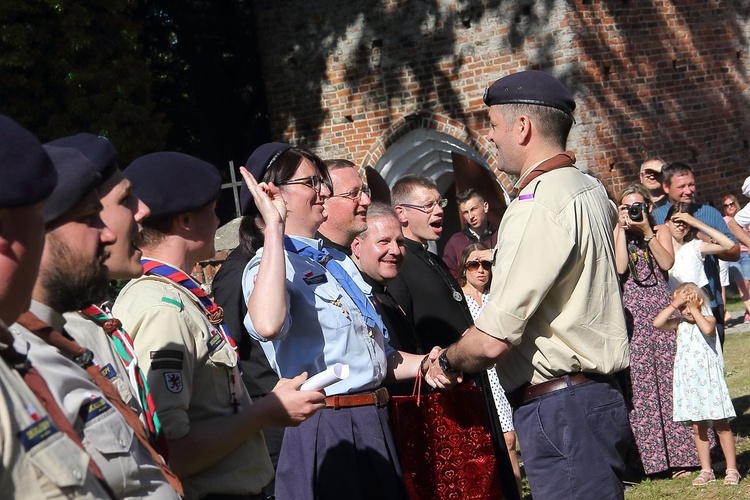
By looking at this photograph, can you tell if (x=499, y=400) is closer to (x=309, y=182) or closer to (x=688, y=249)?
(x=688, y=249)

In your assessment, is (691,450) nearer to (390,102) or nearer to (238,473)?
(238,473)

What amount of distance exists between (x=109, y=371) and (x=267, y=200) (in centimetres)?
107

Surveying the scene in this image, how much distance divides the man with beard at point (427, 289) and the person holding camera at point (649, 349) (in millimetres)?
1892

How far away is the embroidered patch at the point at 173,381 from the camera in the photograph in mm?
2582

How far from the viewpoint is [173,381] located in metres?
2.59

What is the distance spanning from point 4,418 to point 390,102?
13882 mm

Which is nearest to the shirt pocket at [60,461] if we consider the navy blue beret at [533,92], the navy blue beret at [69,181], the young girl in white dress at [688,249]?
the navy blue beret at [69,181]

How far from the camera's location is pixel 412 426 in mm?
3709

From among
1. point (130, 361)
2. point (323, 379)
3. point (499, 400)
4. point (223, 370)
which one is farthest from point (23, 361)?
point (499, 400)

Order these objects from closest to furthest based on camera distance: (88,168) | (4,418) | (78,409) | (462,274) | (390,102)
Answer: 1. (4,418)
2. (78,409)
3. (88,168)
4. (462,274)
5. (390,102)

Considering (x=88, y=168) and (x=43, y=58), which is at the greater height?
(x=43, y=58)

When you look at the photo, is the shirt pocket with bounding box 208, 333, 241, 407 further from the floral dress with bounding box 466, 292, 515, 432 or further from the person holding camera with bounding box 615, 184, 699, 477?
the person holding camera with bounding box 615, 184, 699, 477

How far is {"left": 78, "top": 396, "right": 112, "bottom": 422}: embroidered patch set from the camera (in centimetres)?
182

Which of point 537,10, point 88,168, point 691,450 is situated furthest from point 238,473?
point 537,10
